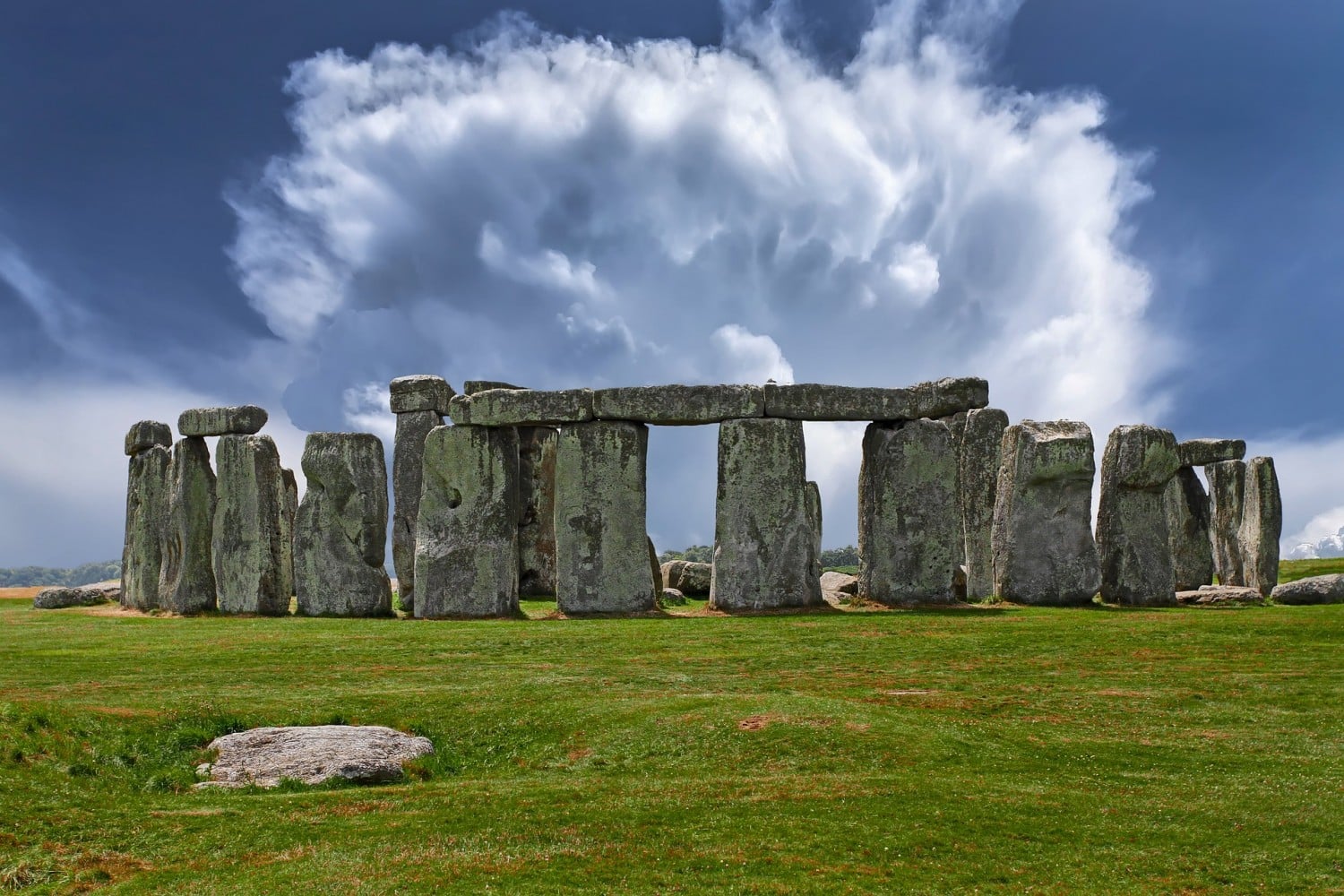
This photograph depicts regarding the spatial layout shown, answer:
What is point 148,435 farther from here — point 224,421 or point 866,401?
point 866,401

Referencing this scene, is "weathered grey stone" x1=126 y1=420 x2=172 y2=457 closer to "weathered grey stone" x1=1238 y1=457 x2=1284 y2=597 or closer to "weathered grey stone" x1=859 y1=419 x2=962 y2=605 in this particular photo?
"weathered grey stone" x1=859 y1=419 x2=962 y2=605

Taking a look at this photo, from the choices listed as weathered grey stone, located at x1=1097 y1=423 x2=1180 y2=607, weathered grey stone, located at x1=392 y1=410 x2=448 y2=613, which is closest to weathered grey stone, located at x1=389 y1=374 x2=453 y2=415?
weathered grey stone, located at x1=392 y1=410 x2=448 y2=613

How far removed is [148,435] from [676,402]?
16.2 metres

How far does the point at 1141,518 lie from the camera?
27.6m

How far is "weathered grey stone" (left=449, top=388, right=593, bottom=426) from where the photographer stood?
2641 cm

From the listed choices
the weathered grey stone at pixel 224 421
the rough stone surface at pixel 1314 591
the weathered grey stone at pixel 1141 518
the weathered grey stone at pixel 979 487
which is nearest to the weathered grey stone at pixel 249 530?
the weathered grey stone at pixel 224 421

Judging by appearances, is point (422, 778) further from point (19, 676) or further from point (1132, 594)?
point (1132, 594)

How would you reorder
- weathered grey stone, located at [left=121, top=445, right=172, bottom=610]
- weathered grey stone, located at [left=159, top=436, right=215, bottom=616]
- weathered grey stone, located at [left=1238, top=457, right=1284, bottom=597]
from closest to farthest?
weathered grey stone, located at [left=159, top=436, right=215, bottom=616] < weathered grey stone, located at [left=121, top=445, right=172, bottom=610] < weathered grey stone, located at [left=1238, top=457, right=1284, bottom=597]

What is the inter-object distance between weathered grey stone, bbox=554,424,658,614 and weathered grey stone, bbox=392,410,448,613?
742cm

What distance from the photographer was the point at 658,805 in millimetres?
11445

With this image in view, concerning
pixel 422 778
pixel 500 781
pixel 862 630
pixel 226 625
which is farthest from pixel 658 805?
pixel 226 625

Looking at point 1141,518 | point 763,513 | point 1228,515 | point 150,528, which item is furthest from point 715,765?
point 1228,515

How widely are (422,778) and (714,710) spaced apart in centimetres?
375

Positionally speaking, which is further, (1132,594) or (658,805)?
(1132,594)
